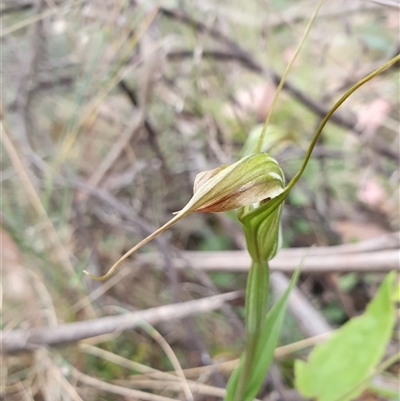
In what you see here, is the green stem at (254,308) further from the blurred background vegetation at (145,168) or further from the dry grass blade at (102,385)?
the dry grass blade at (102,385)

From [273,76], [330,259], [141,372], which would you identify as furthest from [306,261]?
[273,76]

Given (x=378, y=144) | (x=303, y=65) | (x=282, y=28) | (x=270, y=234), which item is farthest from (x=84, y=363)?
(x=303, y=65)

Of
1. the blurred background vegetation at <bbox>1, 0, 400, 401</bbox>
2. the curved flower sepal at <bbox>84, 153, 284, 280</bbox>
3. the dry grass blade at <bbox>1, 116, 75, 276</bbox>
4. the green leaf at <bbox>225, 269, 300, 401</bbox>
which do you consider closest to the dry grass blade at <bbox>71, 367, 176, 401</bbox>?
the blurred background vegetation at <bbox>1, 0, 400, 401</bbox>

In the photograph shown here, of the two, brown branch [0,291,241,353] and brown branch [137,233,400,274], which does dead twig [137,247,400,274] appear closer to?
brown branch [137,233,400,274]

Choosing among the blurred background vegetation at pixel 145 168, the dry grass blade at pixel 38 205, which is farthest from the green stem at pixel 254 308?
the dry grass blade at pixel 38 205

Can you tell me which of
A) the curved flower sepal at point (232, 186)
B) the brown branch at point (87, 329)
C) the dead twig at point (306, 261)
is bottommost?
the brown branch at point (87, 329)

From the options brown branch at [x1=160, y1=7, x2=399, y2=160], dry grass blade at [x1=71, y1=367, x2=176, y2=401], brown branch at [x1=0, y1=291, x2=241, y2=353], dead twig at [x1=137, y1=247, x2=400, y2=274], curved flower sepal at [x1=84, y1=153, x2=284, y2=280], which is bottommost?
dry grass blade at [x1=71, y1=367, x2=176, y2=401]

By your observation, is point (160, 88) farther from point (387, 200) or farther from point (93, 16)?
point (387, 200)
